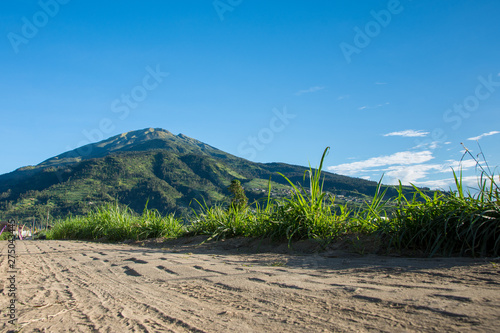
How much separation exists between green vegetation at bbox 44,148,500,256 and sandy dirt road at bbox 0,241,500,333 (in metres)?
0.41

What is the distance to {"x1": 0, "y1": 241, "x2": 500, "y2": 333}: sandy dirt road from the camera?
4.30ft

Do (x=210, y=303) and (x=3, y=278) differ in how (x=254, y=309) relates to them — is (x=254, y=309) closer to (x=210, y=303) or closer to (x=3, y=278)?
(x=210, y=303)

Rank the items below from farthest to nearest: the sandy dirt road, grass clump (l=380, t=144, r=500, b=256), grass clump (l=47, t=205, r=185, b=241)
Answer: grass clump (l=47, t=205, r=185, b=241), grass clump (l=380, t=144, r=500, b=256), the sandy dirt road

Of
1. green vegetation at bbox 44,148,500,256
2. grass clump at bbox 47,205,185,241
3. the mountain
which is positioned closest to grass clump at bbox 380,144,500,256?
green vegetation at bbox 44,148,500,256

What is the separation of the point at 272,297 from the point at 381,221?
216 cm

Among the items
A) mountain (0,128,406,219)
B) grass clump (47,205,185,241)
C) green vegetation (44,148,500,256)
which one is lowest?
grass clump (47,205,185,241)

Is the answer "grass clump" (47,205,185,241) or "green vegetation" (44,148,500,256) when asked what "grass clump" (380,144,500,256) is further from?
"grass clump" (47,205,185,241)

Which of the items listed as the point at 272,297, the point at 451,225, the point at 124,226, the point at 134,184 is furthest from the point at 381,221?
the point at 134,184

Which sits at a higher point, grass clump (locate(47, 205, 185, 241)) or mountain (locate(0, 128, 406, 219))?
mountain (locate(0, 128, 406, 219))

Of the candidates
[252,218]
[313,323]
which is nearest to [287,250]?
[252,218]

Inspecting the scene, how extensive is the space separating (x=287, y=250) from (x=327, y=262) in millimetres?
943

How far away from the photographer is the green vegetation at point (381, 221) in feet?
9.19

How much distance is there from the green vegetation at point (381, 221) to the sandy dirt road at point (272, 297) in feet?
1.34

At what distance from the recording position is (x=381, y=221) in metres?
3.46
